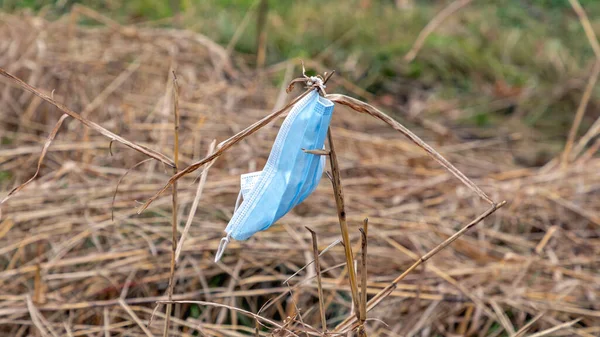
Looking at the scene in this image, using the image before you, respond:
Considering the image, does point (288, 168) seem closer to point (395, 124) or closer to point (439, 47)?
point (395, 124)

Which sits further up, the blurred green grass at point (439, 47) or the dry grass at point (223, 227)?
the blurred green grass at point (439, 47)

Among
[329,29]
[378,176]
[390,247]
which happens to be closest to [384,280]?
[390,247]

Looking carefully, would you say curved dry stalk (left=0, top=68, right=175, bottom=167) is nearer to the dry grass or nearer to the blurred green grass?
the dry grass

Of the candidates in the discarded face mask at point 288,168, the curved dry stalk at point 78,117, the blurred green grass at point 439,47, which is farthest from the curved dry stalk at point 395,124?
the blurred green grass at point 439,47

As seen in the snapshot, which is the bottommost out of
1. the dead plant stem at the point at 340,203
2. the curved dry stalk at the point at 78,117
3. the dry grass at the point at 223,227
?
the dry grass at the point at 223,227

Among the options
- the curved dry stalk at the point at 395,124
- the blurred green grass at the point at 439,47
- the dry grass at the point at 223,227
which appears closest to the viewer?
the curved dry stalk at the point at 395,124

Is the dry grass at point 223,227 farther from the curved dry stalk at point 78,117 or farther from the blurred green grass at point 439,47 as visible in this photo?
the blurred green grass at point 439,47

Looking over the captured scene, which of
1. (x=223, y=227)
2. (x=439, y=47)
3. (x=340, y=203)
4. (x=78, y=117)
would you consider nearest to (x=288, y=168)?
(x=340, y=203)

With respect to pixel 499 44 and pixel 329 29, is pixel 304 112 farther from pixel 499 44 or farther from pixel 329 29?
pixel 499 44
